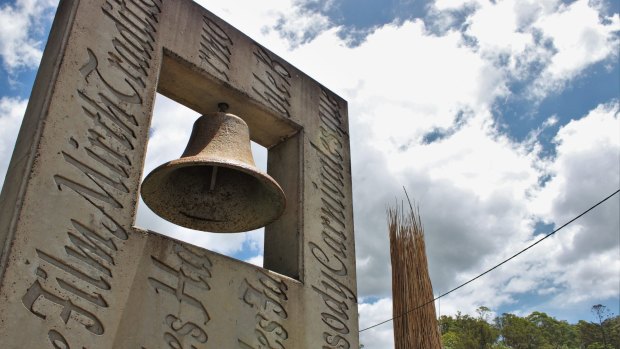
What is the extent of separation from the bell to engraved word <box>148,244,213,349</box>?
0.61 m

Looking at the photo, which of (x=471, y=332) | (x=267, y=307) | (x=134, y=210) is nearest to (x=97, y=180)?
(x=134, y=210)

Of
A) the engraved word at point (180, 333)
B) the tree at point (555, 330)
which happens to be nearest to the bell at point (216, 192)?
the engraved word at point (180, 333)

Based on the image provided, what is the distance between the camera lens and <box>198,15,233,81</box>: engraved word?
3.94 m

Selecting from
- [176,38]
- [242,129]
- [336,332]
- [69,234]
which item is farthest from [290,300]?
[176,38]

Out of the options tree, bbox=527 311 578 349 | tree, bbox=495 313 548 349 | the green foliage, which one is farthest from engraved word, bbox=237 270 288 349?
tree, bbox=527 311 578 349

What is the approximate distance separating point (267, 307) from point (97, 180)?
4.49ft

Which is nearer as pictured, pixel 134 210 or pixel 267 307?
pixel 134 210

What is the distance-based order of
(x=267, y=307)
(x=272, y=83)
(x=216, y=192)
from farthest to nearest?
(x=272, y=83) < (x=216, y=192) < (x=267, y=307)

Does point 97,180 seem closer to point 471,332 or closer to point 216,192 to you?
point 216,192

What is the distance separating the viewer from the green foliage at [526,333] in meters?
29.1

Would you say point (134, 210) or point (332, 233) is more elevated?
point (332, 233)

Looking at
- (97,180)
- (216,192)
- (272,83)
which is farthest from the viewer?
(272,83)

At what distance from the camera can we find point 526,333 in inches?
1309

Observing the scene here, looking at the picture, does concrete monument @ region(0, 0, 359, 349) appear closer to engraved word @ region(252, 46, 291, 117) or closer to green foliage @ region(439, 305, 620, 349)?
engraved word @ region(252, 46, 291, 117)
